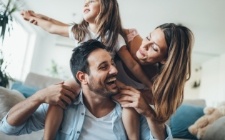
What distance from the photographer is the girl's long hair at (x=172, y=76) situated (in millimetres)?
983

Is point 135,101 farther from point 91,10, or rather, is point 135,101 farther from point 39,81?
point 39,81

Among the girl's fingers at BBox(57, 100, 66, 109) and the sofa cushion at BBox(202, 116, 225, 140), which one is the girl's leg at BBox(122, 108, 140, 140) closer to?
the girl's fingers at BBox(57, 100, 66, 109)

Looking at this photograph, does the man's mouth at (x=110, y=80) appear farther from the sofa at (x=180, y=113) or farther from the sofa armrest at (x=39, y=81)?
the sofa armrest at (x=39, y=81)

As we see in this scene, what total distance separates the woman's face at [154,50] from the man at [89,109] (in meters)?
0.13

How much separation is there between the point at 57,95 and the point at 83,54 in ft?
0.65

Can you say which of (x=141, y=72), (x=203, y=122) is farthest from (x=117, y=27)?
(x=203, y=122)

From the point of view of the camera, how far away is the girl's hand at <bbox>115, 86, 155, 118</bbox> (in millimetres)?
1000

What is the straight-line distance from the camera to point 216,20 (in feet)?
14.6

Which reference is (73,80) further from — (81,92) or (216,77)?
(216,77)

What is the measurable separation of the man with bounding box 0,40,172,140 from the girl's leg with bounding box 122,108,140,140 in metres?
0.03

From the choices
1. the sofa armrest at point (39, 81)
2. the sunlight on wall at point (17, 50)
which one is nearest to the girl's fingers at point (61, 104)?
the sofa armrest at point (39, 81)

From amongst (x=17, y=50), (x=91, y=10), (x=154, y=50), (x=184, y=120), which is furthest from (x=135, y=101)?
(x=17, y=50)

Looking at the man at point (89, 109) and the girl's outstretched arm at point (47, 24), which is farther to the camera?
the girl's outstretched arm at point (47, 24)

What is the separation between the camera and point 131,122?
105 cm
